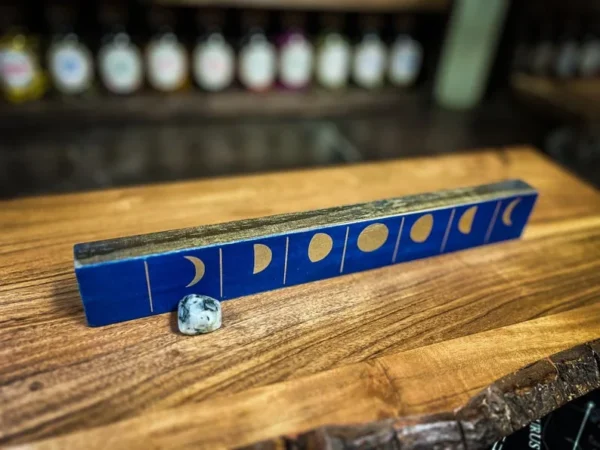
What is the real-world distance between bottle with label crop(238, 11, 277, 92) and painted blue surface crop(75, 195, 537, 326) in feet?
3.81

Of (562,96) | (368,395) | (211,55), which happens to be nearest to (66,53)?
(211,55)

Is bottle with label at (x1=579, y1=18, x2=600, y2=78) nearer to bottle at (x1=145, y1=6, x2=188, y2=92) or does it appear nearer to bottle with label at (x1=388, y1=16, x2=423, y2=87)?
bottle with label at (x1=388, y1=16, x2=423, y2=87)

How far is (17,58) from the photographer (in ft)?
4.88

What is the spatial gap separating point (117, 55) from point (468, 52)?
1328 millimetres

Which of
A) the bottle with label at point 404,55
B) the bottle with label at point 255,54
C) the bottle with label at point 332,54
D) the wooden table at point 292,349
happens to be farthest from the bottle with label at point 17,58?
the bottle with label at point 404,55

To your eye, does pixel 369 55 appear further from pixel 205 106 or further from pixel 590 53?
pixel 590 53

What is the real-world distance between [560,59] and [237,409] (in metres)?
2.19

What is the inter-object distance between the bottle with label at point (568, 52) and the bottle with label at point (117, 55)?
68.8 inches

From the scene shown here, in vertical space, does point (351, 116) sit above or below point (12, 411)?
below

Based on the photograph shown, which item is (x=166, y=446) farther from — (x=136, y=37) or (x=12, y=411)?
(x=136, y=37)

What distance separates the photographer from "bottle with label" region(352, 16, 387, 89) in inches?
75.0

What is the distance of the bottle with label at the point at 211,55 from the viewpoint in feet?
5.60

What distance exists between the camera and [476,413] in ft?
1.97

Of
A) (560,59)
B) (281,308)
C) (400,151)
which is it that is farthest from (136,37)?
(560,59)
